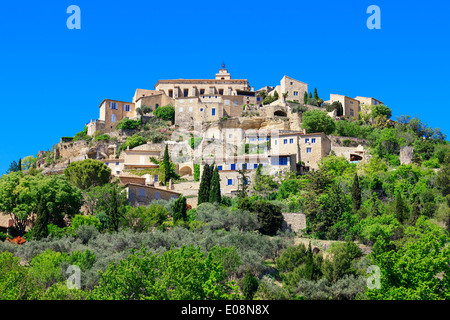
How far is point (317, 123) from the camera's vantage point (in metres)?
70.8

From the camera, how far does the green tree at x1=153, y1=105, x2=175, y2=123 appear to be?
81.8 m

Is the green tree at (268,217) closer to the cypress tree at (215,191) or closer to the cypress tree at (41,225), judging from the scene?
the cypress tree at (215,191)

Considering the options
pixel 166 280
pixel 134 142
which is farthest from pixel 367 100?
pixel 166 280

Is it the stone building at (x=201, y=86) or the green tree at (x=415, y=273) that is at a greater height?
Answer: the stone building at (x=201, y=86)

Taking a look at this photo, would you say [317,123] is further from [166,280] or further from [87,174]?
[166,280]

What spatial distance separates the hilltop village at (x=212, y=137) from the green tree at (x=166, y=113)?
0.60m

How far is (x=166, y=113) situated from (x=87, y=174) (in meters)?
26.3

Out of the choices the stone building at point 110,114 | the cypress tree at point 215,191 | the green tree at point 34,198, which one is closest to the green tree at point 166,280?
the green tree at point 34,198

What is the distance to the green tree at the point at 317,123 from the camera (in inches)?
2785

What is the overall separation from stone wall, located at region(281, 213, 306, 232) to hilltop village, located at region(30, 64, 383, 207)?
9.32 metres
